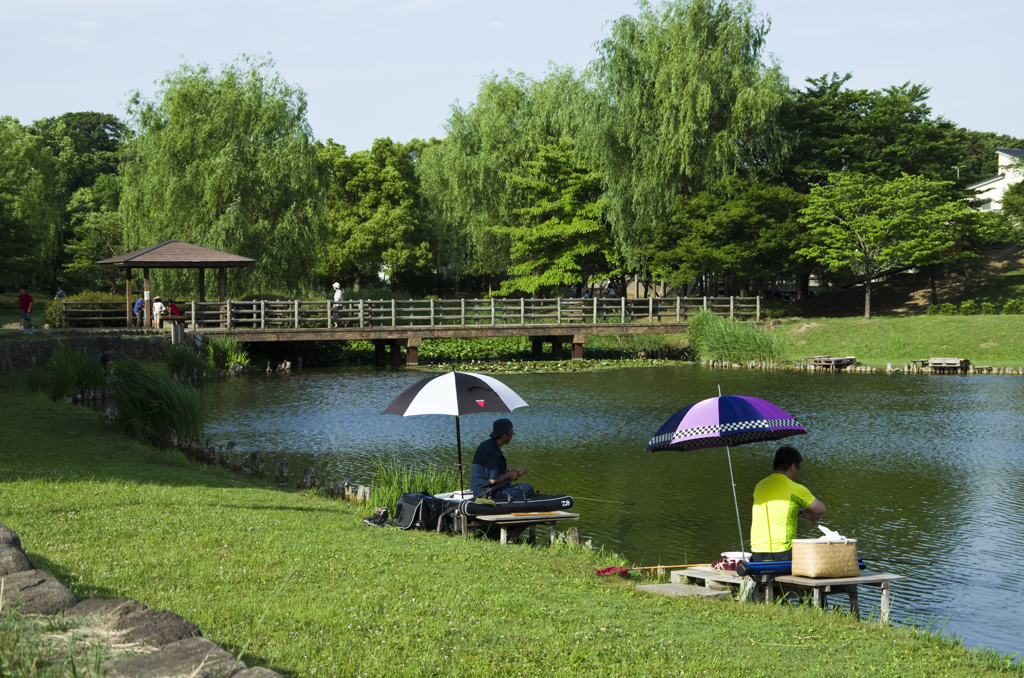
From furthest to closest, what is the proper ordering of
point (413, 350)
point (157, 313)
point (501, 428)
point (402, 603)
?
point (413, 350) → point (157, 313) → point (501, 428) → point (402, 603)

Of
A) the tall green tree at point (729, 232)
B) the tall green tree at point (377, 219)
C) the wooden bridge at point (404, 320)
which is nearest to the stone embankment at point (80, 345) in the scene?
the wooden bridge at point (404, 320)

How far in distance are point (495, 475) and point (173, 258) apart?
991 inches

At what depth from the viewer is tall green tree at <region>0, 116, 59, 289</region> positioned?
40562 millimetres

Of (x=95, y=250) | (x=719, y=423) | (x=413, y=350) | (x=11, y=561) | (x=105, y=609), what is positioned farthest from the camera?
(x=95, y=250)

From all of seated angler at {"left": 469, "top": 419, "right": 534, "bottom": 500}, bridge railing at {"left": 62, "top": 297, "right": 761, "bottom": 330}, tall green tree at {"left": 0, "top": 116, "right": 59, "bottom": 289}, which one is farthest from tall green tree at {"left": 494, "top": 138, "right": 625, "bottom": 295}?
seated angler at {"left": 469, "top": 419, "right": 534, "bottom": 500}

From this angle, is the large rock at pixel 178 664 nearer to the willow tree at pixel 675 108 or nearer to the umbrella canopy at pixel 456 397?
the umbrella canopy at pixel 456 397

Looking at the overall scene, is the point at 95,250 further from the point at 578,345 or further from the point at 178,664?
the point at 178,664

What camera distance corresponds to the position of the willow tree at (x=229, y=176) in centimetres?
3850

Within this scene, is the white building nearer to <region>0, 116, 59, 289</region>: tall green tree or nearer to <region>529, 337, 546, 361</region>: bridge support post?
<region>529, 337, 546, 361</region>: bridge support post

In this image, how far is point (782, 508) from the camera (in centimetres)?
762

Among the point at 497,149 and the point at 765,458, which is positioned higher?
the point at 497,149

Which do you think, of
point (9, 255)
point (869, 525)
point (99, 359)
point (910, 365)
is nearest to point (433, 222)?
point (9, 255)

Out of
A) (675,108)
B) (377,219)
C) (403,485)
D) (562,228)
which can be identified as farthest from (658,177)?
(403,485)

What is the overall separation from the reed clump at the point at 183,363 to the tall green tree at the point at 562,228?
19771 millimetres
